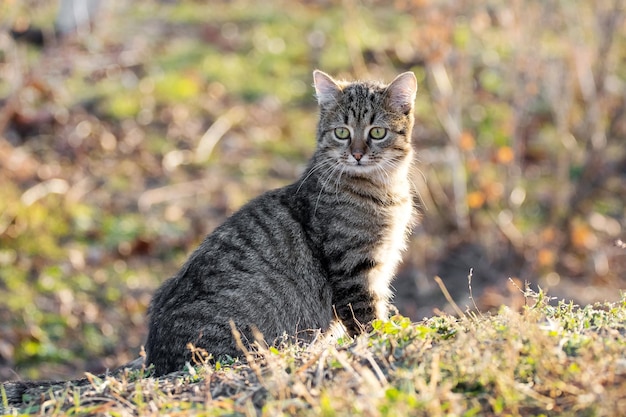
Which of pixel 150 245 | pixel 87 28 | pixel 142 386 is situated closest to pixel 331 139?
pixel 142 386

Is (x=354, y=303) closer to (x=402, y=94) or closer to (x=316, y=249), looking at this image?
(x=316, y=249)

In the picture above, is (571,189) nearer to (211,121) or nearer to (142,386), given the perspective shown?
(211,121)

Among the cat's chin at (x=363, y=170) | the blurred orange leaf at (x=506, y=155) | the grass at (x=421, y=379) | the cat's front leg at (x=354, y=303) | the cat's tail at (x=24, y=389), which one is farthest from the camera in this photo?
the blurred orange leaf at (x=506, y=155)

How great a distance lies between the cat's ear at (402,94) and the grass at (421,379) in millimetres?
1750

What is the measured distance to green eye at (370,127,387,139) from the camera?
199 inches

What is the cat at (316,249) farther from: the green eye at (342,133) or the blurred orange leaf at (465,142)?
the blurred orange leaf at (465,142)

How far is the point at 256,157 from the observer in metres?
9.52

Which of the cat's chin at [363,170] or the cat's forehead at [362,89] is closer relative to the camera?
the cat's chin at [363,170]

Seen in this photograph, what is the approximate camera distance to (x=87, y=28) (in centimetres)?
1105

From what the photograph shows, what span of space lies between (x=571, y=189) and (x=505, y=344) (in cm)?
568

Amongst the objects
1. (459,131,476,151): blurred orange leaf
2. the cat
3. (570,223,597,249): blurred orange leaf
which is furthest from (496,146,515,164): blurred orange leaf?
the cat

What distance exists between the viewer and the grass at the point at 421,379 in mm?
Answer: 2955

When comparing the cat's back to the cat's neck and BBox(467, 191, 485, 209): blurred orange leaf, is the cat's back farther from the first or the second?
BBox(467, 191, 485, 209): blurred orange leaf

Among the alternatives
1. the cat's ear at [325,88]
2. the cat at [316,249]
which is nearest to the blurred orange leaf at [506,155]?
the cat at [316,249]
